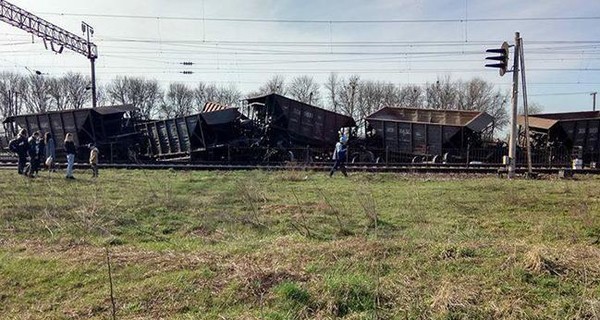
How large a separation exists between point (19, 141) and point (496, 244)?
15.4 metres

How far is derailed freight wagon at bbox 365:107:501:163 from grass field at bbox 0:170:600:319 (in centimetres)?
1165

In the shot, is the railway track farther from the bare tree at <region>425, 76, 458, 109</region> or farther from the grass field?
the bare tree at <region>425, 76, 458, 109</region>

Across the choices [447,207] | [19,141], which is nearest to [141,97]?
[19,141]

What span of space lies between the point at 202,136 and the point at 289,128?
4.01 metres

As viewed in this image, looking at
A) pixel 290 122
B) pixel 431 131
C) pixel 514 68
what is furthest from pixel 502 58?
pixel 290 122

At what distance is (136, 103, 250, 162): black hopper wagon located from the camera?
2169 centimetres

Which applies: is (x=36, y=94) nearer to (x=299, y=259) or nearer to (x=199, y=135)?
(x=199, y=135)

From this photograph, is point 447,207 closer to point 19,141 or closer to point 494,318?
point 494,318

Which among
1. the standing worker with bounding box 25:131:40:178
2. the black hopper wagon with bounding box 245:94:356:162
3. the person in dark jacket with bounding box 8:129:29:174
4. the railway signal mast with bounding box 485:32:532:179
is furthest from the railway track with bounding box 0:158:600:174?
the standing worker with bounding box 25:131:40:178

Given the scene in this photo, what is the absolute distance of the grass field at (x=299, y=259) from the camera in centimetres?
422

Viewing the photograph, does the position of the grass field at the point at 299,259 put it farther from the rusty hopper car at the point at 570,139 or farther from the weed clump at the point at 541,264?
the rusty hopper car at the point at 570,139

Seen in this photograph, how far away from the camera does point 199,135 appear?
21.8 metres

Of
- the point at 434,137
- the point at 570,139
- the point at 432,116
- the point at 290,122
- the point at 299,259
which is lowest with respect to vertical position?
the point at 299,259

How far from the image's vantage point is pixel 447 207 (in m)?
9.34
